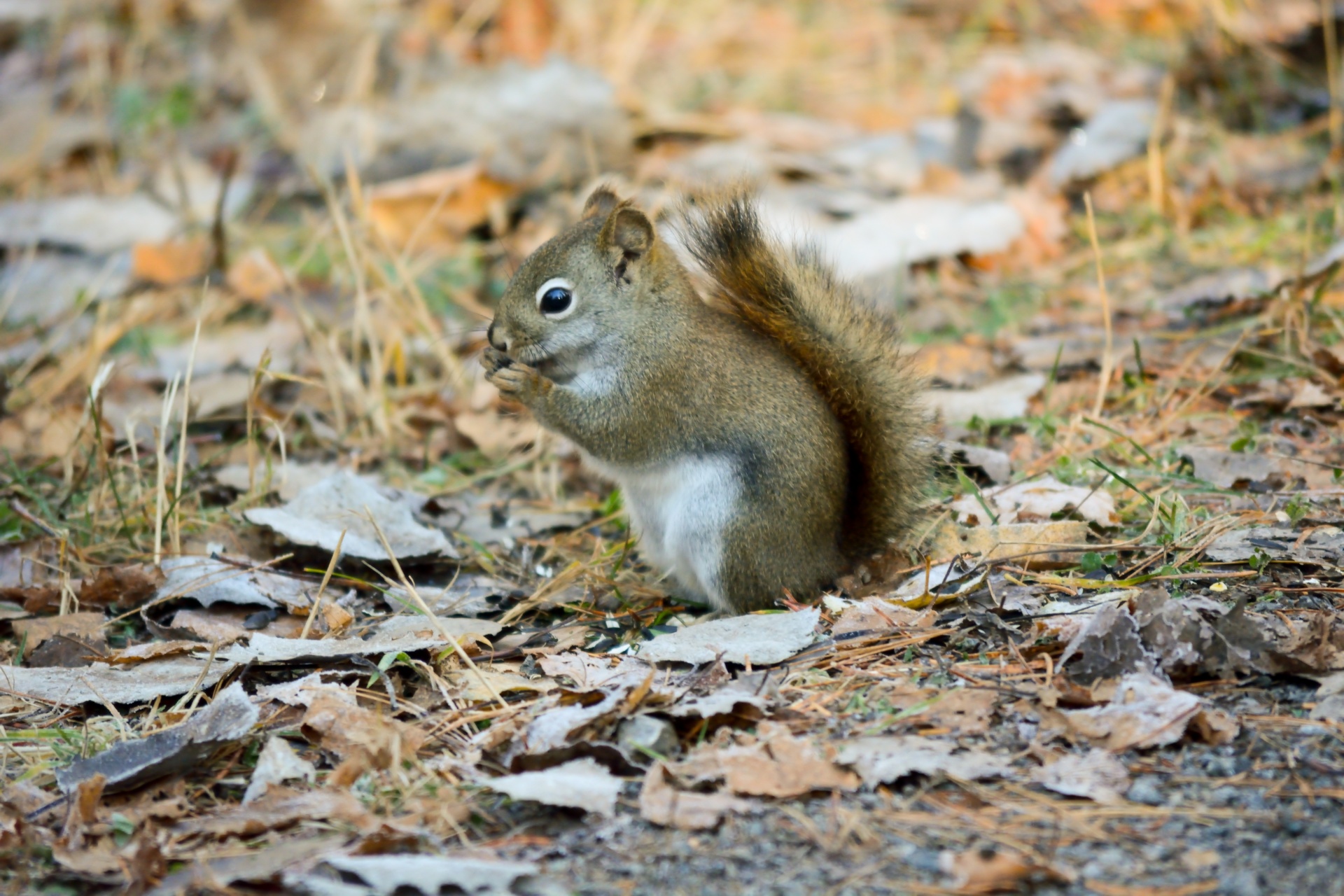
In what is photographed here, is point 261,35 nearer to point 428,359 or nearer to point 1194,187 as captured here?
point 428,359

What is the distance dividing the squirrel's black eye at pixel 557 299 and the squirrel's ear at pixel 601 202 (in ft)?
0.98

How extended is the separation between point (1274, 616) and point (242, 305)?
12.5ft

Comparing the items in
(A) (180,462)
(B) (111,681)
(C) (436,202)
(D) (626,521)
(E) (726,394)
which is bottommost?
(D) (626,521)

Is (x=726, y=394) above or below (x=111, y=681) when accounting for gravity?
above

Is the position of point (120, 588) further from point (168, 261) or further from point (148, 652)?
point (168, 261)

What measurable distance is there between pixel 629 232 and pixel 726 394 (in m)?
0.44

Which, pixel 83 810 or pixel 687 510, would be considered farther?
pixel 687 510

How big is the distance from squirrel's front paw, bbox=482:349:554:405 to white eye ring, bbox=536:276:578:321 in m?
0.13

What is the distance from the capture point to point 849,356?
273 centimetres

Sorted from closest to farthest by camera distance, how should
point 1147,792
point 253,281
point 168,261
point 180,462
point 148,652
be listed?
point 1147,792, point 148,652, point 180,462, point 253,281, point 168,261

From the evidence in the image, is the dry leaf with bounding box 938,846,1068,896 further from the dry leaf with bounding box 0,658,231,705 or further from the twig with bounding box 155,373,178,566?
the twig with bounding box 155,373,178,566

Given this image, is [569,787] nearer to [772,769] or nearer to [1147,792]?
[772,769]

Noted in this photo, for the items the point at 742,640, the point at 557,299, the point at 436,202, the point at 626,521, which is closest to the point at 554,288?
the point at 557,299

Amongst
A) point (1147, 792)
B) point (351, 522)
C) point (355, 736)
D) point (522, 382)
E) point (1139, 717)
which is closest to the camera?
point (1147, 792)
